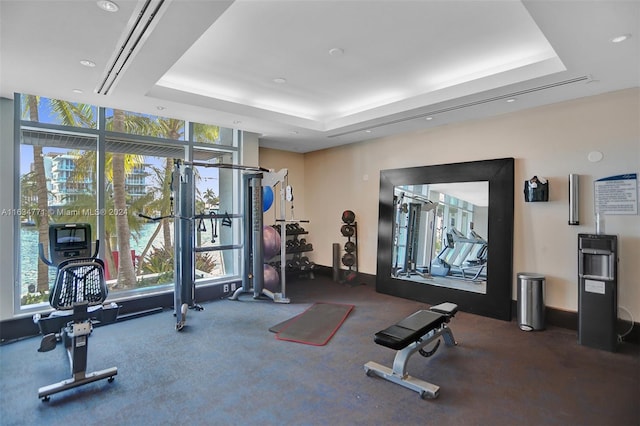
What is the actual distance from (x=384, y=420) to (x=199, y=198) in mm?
4212

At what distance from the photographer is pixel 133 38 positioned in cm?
242

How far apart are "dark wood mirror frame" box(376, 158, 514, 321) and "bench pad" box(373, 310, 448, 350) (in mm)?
1500

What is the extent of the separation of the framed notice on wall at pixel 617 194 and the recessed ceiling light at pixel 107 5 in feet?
15.3

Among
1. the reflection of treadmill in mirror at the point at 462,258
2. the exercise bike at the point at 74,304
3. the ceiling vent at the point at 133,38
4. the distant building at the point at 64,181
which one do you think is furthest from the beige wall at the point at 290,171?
the exercise bike at the point at 74,304

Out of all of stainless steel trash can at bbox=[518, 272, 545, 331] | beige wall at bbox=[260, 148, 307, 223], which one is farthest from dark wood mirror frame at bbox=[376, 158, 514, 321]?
beige wall at bbox=[260, 148, 307, 223]

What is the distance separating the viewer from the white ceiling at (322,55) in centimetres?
224

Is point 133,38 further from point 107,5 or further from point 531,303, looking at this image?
point 531,303

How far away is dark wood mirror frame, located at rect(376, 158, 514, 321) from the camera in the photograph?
14.1 ft

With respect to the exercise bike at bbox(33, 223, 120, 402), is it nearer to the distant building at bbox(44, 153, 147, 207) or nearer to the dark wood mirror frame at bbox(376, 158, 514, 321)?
the distant building at bbox(44, 153, 147, 207)

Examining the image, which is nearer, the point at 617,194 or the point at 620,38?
the point at 620,38

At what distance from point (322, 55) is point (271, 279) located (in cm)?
342

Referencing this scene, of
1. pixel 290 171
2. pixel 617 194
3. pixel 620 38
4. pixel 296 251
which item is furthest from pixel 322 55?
pixel 296 251

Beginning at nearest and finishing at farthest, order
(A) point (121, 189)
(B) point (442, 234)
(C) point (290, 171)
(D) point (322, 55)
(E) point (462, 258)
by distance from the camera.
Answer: (D) point (322, 55) → (A) point (121, 189) → (E) point (462, 258) → (B) point (442, 234) → (C) point (290, 171)

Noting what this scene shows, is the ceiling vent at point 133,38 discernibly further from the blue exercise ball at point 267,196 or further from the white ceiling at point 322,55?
the blue exercise ball at point 267,196
